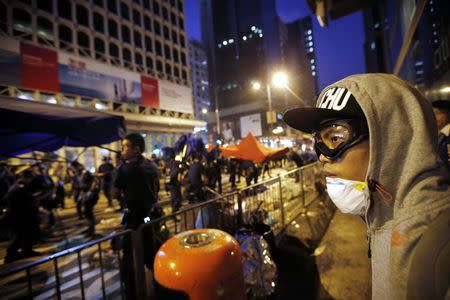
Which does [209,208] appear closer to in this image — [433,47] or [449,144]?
[449,144]

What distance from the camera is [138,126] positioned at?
33.7 m

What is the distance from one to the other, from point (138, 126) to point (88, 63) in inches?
364

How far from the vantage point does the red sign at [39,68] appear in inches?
897

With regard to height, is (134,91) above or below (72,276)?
above

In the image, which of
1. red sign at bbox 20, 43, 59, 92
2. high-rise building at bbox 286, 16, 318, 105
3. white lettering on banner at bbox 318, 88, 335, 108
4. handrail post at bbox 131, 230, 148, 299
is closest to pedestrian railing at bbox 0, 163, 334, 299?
handrail post at bbox 131, 230, 148, 299

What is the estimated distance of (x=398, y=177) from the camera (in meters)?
1.03

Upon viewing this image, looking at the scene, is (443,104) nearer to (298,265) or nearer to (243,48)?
(298,265)

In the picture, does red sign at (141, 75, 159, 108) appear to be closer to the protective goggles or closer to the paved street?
the paved street

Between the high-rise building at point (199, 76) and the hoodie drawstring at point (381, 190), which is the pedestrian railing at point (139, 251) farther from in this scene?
the high-rise building at point (199, 76)

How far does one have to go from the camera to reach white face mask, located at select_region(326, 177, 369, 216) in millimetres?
1297

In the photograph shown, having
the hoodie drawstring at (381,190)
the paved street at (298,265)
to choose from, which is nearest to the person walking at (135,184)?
the paved street at (298,265)

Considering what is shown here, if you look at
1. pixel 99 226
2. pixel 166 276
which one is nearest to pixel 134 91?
pixel 99 226

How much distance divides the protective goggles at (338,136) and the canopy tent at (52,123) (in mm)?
3719

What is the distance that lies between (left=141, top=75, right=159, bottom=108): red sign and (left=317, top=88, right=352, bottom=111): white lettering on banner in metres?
36.2
